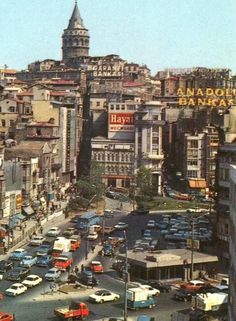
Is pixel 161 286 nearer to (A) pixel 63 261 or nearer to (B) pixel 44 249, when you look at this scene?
(A) pixel 63 261

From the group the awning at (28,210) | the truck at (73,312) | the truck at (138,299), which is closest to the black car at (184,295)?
the truck at (138,299)

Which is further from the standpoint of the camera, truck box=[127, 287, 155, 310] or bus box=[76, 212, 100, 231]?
bus box=[76, 212, 100, 231]

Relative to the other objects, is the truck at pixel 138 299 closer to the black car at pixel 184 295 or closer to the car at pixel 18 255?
the black car at pixel 184 295

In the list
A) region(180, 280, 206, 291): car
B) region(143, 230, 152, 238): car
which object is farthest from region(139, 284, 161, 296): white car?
region(143, 230, 152, 238): car

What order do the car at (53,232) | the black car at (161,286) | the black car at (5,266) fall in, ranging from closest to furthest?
the black car at (161,286), the black car at (5,266), the car at (53,232)

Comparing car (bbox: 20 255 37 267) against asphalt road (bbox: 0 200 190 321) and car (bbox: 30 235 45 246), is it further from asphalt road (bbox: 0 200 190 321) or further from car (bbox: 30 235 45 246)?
car (bbox: 30 235 45 246)
